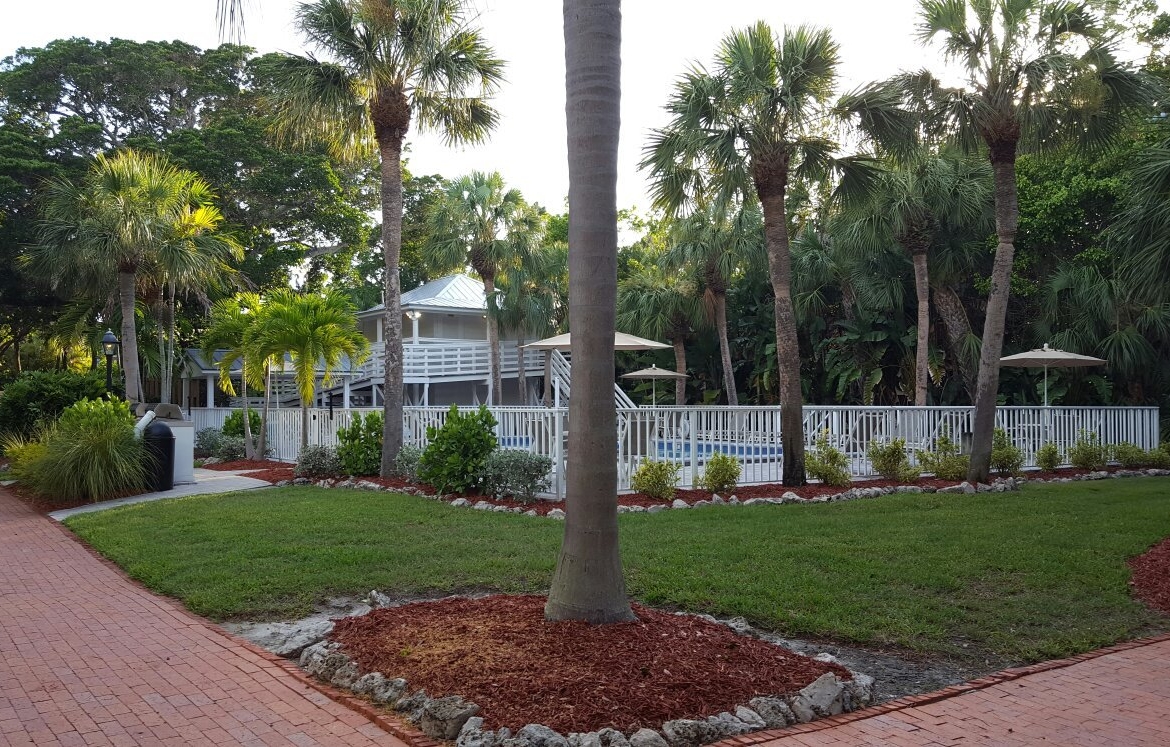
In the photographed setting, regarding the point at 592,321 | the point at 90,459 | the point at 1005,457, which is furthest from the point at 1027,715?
the point at 90,459

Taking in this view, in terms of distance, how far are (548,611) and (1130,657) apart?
12.5 ft

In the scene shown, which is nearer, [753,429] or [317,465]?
[753,429]

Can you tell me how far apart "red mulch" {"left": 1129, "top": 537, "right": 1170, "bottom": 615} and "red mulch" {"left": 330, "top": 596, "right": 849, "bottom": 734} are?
3.66 metres

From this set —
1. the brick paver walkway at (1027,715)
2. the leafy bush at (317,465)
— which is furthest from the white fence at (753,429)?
the brick paver walkway at (1027,715)

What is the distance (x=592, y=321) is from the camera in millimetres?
5375

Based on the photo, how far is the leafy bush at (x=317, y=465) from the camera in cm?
1648

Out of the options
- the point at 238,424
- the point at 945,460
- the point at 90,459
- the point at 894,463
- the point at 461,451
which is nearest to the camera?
the point at 461,451

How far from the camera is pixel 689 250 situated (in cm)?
2483

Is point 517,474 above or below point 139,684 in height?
above

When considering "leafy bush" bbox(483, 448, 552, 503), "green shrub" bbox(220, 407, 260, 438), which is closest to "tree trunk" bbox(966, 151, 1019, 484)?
"leafy bush" bbox(483, 448, 552, 503)

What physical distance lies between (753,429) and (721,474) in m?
2.40

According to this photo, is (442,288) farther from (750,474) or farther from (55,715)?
(55,715)

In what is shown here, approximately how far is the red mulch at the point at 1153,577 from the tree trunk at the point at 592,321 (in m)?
4.57

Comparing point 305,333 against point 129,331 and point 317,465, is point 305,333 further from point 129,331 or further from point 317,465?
point 129,331
